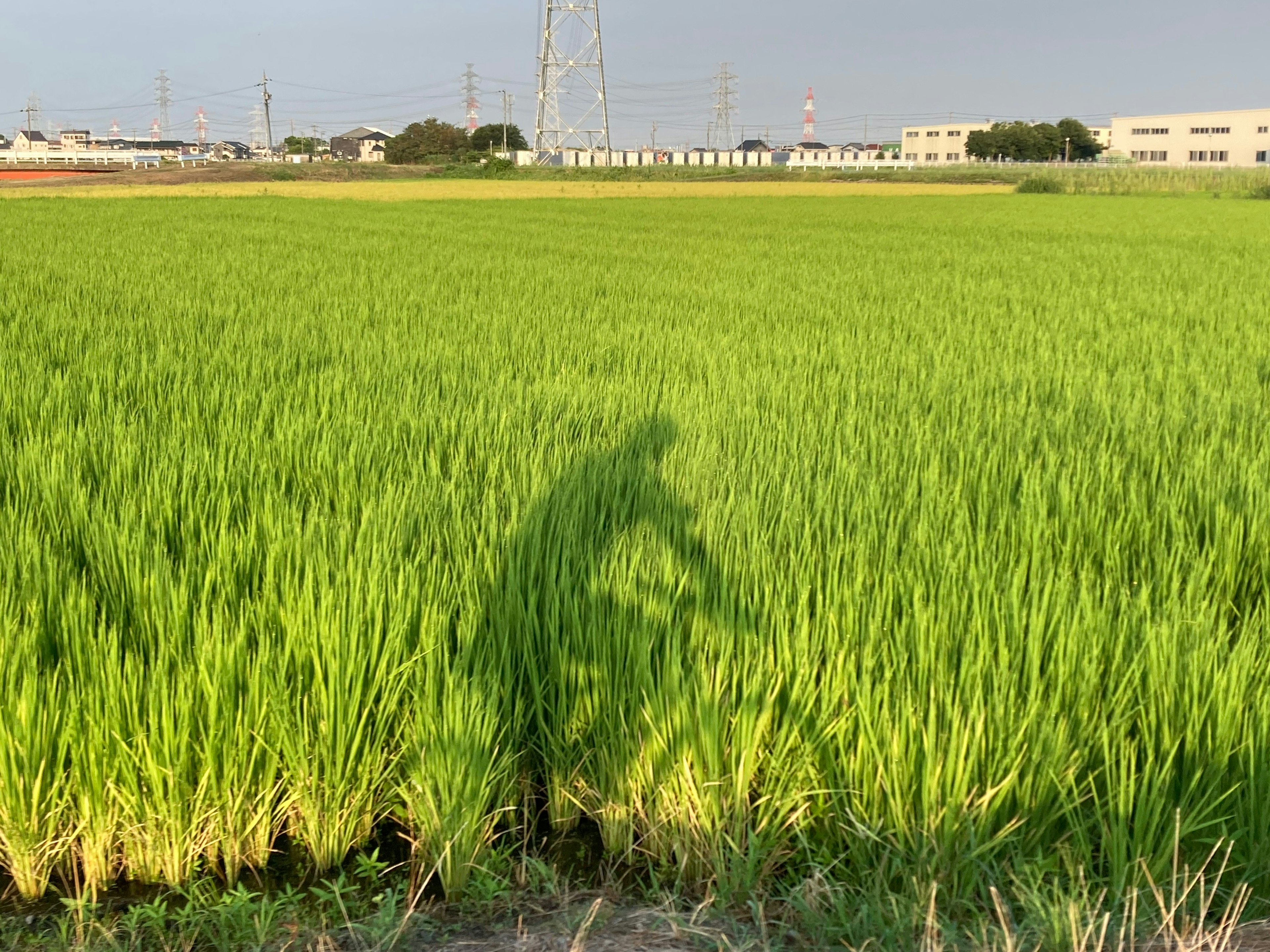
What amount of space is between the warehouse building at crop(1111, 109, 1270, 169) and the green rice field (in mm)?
72496

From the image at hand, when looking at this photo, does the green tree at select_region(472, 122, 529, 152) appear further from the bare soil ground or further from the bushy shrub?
the bare soil ground

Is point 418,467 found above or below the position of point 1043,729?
above

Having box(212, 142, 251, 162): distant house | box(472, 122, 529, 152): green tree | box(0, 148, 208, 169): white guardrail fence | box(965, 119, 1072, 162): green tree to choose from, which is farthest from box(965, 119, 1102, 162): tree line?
box(212, 142, 251, 162): distant house

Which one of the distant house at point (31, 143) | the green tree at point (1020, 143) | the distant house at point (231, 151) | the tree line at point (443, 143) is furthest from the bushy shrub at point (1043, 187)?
the distant house at point (231, 151)

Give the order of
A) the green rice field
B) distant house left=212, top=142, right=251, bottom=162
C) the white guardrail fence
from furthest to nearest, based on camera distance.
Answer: distant house left=212, top=142, right=251, bottom=162 < the white guardrail fence < the green rice field

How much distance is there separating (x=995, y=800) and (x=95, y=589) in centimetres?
164

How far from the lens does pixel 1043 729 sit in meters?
1.33

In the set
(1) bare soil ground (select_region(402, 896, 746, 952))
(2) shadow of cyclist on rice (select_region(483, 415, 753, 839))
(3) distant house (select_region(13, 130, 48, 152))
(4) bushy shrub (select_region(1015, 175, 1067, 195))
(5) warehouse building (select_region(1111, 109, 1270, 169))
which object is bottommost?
(1) bare soil ground (select_region(402, 896, 746, 952))

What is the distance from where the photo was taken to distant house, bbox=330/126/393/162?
82.4 meters

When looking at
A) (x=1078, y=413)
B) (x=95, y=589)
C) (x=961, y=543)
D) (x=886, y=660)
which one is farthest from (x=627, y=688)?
(x=1078, y=413)

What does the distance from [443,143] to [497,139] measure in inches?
292

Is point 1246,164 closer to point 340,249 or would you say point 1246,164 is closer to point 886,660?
point 340,249

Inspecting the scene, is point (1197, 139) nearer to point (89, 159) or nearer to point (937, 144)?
point (937, 144)

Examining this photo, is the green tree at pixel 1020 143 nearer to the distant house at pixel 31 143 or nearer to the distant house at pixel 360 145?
the distant house at pixel 360 145
